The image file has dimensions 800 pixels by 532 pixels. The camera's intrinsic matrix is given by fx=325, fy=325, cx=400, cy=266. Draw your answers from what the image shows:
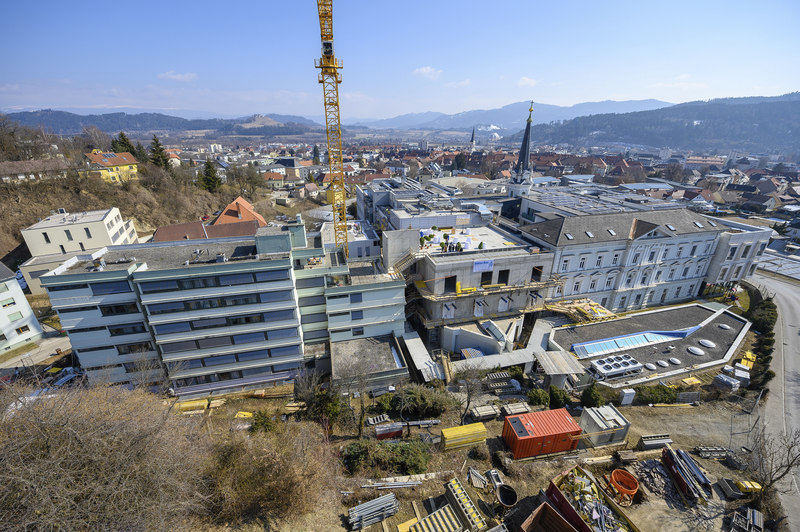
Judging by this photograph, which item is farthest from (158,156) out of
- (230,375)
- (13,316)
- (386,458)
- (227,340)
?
(386,458)

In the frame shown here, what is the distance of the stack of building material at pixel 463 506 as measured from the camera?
776 inches

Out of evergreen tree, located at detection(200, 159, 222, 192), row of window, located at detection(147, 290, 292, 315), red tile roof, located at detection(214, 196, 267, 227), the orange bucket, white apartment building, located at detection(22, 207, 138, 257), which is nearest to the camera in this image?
the orange bucket

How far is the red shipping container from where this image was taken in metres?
25.7

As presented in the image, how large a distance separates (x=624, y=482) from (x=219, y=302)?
128ft

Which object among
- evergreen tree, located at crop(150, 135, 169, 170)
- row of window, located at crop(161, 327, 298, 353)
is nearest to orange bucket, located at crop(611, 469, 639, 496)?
row of window, located at crop(161, 327, 298, 353)

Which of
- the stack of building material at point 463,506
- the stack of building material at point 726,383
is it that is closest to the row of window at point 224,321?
the stack of building material at point 463,506

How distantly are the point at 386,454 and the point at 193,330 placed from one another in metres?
25.1

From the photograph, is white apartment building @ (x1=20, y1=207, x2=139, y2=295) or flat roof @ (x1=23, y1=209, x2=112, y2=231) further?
flat roof @ (x1=23, y1=209, x2=112, y2=231)

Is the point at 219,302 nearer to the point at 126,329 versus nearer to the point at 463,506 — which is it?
the point at 126,329

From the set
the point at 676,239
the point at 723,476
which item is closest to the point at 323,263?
the point at 723,476

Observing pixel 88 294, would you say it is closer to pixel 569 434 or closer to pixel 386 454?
pixel 386 454

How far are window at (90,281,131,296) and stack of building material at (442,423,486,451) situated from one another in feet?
113

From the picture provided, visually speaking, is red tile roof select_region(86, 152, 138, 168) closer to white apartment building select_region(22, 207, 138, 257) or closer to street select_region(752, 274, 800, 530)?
white apartment building select_region(22, 207, 138, 257)

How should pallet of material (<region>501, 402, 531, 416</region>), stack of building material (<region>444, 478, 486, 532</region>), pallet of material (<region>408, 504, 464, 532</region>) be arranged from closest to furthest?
pallet of material (<region>408, 504, 464, 532</region>)
stack of building material (<region>444, 478, 486, 532</region>)
pallet of material (<region>501, 402, 531, 416</region>)
